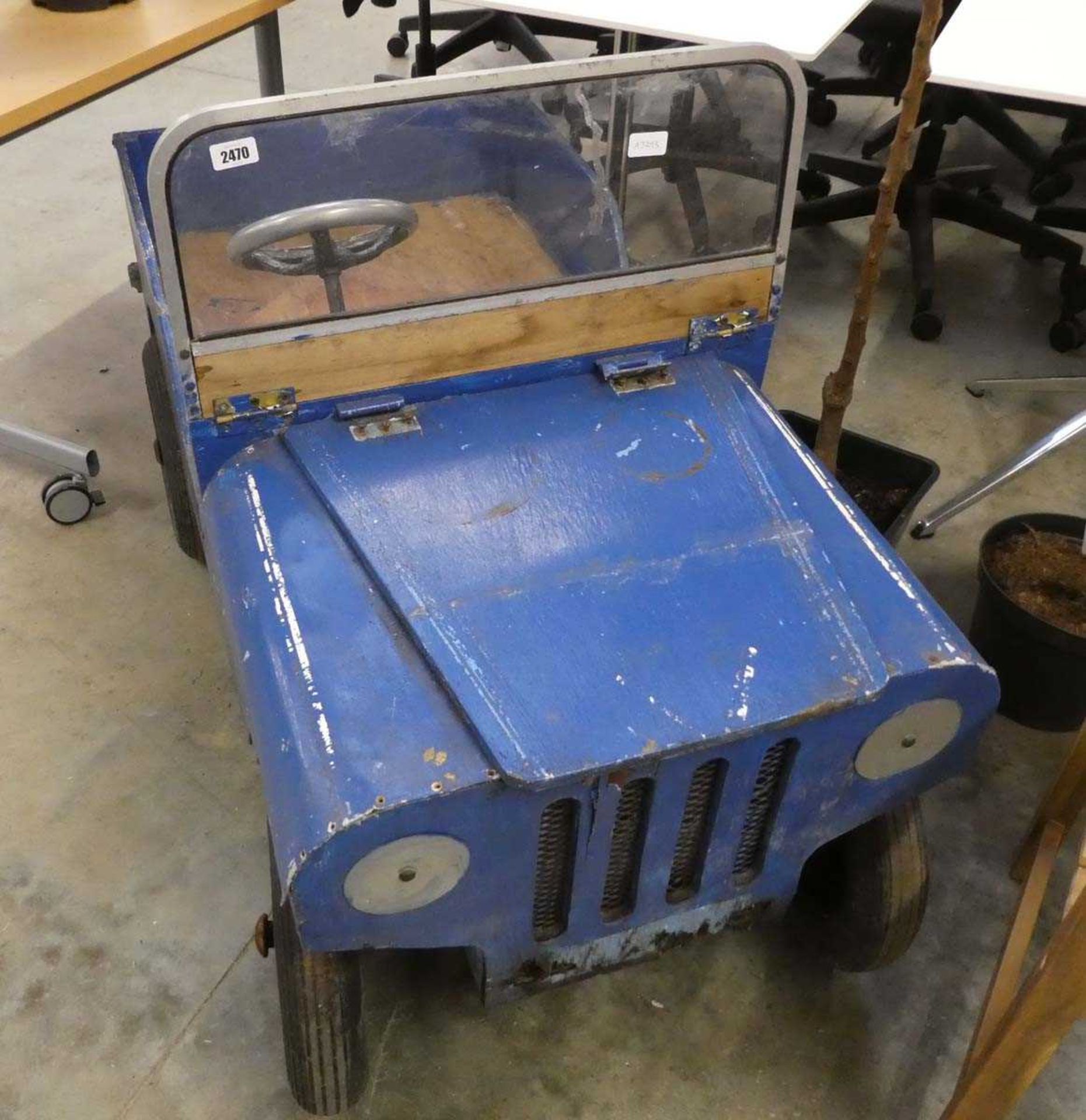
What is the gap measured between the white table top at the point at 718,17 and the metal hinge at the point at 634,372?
1032mm

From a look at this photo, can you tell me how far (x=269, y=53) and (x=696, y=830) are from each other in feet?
8.06

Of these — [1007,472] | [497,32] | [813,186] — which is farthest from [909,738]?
[497,32]

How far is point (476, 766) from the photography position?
4.32ft

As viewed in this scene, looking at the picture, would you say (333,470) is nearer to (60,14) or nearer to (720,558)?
(720,558)

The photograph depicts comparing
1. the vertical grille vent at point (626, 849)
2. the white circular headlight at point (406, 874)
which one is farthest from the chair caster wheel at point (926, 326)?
the white circular headlight at point (406, 874)

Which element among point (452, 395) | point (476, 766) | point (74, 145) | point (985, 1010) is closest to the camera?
point (476, 766)

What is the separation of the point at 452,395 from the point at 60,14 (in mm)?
1610

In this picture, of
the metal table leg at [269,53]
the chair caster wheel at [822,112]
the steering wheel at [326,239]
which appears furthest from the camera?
the chair caster wheel at [822,112]

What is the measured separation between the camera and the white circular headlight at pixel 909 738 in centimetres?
149

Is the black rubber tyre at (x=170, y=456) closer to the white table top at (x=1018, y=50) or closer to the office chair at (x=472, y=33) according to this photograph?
the white table top at (x=1018, y=50)

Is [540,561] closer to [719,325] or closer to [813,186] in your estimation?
[719,325]

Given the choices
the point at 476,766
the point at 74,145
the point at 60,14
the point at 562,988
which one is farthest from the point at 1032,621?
the point at 74,145

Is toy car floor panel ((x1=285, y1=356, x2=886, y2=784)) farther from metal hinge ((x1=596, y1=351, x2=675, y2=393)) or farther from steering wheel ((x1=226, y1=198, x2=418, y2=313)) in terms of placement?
steering wheel ((x1=226, y1=198, x2=418, y2=313))

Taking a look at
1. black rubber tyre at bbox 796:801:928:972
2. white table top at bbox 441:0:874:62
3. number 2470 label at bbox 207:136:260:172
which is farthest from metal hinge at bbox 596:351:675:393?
white table top at bbox 441:0:874:62
